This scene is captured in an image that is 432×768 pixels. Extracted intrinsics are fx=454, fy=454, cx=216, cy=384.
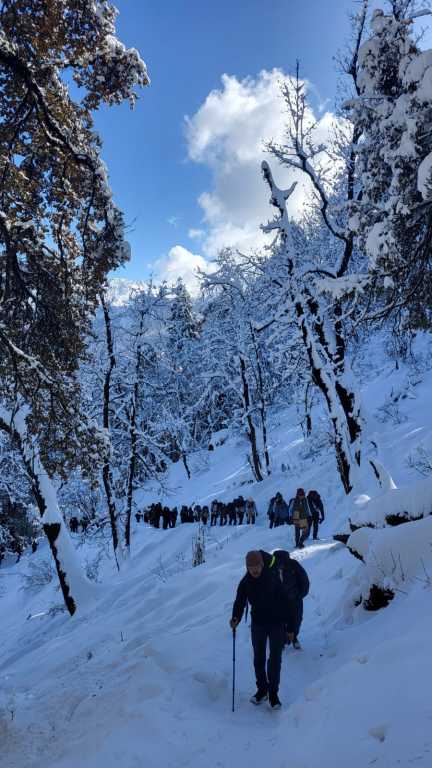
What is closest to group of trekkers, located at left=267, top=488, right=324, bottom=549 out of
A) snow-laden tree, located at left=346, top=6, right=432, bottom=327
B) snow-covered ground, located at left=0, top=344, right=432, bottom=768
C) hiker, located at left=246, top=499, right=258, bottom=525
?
snow-covered ground, located at left=0, top=344, right=432, bottom=768

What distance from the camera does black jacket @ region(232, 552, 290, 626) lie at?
4684 mm

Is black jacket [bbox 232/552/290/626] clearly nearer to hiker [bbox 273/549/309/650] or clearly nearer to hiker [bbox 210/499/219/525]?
hiker [bbox 273/549/309/650]

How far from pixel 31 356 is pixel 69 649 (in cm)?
584

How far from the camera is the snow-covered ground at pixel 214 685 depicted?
3.17 m

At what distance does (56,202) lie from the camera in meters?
5.77

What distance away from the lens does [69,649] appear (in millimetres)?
8727

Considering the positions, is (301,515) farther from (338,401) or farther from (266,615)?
(266,615)

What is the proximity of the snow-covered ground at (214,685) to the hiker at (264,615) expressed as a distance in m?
0.28

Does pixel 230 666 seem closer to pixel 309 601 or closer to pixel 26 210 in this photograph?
pixel 309 601

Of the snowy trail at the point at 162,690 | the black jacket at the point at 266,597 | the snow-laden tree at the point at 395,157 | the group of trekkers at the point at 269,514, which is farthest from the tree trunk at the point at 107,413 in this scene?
the black jacket at the point at 266,597

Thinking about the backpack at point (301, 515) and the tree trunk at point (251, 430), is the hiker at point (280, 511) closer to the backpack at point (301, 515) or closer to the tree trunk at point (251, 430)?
the backpack at point (301, 515)

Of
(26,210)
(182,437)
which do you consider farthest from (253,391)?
(26,210)

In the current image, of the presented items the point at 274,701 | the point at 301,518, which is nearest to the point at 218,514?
the point at 301,518

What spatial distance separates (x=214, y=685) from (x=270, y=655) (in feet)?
2.90
